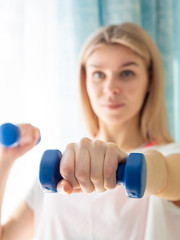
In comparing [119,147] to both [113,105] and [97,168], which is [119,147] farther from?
[97,168]

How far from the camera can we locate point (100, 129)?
3.79 ft

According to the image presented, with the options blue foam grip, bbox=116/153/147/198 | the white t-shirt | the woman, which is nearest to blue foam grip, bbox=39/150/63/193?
blue foam grip, bbox=116/153/147/198

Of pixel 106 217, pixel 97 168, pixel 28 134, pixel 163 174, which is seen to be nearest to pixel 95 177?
pixel 97 168

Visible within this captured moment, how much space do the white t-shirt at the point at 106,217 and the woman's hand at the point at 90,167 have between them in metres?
0.37

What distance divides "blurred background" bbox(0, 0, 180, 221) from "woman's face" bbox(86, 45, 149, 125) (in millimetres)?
228

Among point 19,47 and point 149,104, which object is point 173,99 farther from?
point 19,47

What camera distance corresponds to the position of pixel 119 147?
0.91m

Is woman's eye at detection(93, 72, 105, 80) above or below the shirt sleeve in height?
above

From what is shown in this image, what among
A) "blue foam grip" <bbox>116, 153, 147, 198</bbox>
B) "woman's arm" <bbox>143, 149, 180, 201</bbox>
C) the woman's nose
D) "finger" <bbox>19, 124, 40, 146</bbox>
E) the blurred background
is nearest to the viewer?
"blue foam grip" <bbox>116, 153, 147, 198</bbox>

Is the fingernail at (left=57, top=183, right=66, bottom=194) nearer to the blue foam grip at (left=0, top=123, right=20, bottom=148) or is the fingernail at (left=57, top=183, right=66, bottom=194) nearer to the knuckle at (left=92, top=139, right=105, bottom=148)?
the knuckle at (left=92, top=139, right=105, bottom=148)

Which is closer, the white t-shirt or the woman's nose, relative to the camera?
the white t-shirt

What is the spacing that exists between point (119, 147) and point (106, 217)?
0.70ft

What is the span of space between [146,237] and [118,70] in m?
0.52

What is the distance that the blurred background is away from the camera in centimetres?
109
